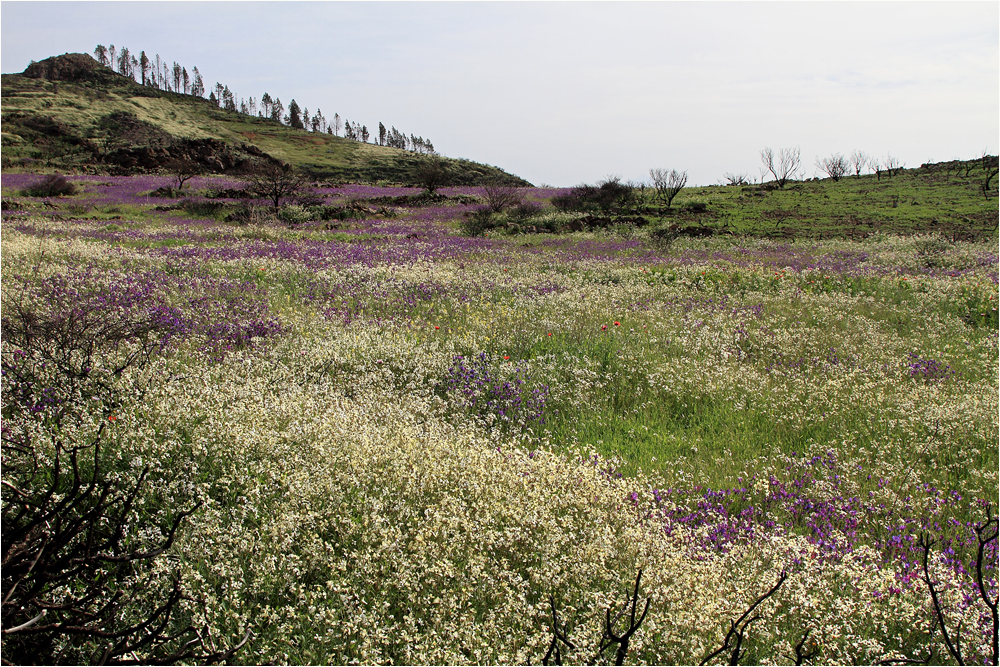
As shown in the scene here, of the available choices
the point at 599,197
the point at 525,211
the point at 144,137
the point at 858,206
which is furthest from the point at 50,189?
the point at 858,206

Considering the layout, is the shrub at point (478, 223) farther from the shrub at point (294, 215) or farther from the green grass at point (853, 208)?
the green grass at point (853, 208)

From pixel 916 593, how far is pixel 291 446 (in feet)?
14.7

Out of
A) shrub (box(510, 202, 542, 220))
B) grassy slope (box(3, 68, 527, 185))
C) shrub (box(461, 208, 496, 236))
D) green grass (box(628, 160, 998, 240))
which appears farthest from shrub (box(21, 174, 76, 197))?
green grass (box(628, 160, 998, 240))

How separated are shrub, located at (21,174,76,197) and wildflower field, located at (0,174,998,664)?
32132 millimetres

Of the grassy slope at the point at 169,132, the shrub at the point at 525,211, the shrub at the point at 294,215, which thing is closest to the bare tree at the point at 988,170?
the shrub at the point at 525,211

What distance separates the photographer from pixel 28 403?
4844mm

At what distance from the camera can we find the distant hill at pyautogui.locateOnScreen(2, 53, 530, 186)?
63.1 metres

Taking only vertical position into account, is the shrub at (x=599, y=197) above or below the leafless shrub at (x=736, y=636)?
above

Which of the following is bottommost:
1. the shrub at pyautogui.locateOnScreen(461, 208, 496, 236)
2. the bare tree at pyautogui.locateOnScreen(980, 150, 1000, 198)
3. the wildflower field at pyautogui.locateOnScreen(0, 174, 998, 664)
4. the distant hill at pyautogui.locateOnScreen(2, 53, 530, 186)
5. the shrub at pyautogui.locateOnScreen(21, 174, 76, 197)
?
the wildflower field at pyautogui.locateOnScreen(0, 174, 998, 664)

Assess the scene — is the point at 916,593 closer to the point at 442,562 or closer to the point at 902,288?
the point at 442,562

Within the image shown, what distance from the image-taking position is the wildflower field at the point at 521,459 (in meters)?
2.85

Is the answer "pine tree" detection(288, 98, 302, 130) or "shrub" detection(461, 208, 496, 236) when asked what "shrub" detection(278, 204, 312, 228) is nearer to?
"shrub" detection(461, 208, 496, 236)

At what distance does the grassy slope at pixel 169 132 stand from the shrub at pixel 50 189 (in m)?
26.9

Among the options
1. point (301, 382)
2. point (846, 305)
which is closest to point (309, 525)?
point (301, 382)
